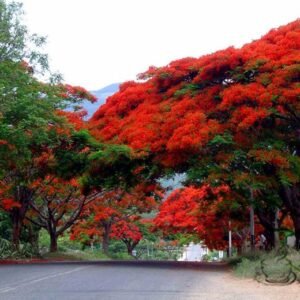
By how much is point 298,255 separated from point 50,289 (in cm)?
803

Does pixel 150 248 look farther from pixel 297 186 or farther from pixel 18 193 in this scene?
pixel 297 186

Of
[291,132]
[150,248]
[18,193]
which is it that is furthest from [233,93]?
[150,248]

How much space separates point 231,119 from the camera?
2070 cm

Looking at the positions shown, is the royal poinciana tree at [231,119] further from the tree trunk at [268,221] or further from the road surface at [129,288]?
the tree trunk at [268,221]

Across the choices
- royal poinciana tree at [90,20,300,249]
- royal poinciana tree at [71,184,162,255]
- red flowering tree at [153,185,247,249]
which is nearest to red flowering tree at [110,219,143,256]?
royal poinciana tree at [71,184,162,255]

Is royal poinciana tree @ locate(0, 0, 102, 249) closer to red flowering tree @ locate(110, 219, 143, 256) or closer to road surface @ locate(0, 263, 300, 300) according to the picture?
road surface @ locate(0, 263, 300, 300)

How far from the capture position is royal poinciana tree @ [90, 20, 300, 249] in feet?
66.2

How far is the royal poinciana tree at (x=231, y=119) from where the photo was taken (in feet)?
66.2

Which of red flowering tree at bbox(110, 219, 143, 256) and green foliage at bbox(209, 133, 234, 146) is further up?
green foliage at bbox(209, 133, 234, 146)

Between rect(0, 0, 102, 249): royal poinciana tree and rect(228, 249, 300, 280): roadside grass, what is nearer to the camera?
rect(228, 249, 300, 280): roadside grass

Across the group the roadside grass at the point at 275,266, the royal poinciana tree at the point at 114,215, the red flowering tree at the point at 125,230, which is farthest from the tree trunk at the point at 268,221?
the red flowering tree at the point at 125,230

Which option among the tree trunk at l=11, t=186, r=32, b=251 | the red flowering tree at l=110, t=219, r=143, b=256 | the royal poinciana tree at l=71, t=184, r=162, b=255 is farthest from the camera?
the red flowering tree at l=110, t=219, r=143, b=256

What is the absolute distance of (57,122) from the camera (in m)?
23.3

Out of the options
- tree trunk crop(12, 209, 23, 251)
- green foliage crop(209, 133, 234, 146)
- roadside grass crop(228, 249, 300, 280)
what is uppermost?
green foliage crop(209, 133, 234, 146)
